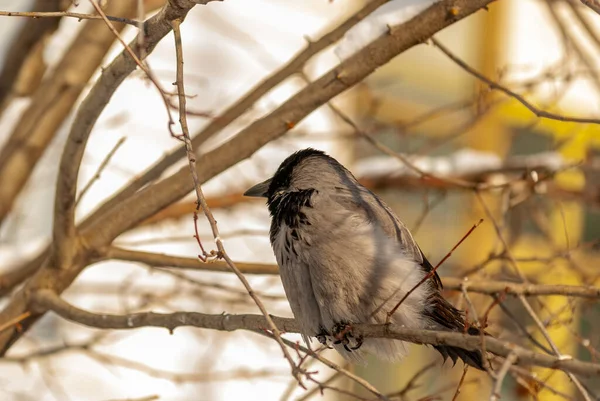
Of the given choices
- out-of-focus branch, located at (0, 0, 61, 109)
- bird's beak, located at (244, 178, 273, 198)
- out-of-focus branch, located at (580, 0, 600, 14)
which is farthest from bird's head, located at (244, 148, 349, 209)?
out-of-focus branch, located at (0, 0, 61, 109)

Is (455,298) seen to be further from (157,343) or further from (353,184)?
(157,343)

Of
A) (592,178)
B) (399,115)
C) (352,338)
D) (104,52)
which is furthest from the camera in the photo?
(399,115)

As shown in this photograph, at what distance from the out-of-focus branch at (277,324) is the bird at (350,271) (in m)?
0.12

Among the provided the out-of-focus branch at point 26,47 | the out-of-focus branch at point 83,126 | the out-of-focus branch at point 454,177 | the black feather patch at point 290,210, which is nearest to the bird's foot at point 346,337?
the black feather patch at point 290,210

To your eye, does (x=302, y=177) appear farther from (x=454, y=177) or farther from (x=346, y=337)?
(x=454, y=177)

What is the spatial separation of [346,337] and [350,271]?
309 millimetres

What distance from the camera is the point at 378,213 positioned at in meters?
3.34

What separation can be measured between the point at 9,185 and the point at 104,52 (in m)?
1.12

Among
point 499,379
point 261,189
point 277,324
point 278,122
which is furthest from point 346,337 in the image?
point 499,379

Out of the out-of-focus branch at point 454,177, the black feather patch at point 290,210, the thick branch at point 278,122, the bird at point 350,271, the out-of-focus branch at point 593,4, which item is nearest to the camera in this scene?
the out-of-focus branch at point 593,4

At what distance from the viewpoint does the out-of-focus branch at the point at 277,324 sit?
201 cm

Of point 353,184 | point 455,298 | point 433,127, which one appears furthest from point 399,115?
point 353,184

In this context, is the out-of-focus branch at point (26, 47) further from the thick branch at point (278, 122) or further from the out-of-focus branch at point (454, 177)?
the thick branch at point (278, 122)

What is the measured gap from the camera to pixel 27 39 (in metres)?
4.85
